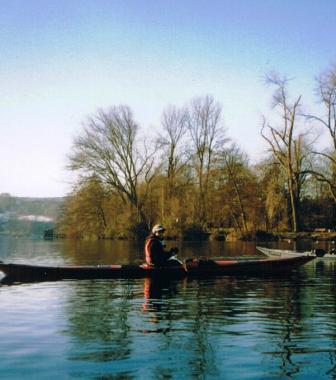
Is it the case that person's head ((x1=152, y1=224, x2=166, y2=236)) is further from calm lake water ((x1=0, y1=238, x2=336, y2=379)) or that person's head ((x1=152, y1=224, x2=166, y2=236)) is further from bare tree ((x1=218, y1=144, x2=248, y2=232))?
bare tree ((x1=218, y1=144, x2=248, y2=232))

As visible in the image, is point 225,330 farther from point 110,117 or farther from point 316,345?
point 110,117

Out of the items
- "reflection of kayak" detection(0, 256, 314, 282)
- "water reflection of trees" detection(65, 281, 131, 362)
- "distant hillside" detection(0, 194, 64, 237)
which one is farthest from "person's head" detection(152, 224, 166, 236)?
"distant hillside" detection(0, 194, 64, 237)

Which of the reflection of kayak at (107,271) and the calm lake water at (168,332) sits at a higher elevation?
the reflection of kayak at (107,271)

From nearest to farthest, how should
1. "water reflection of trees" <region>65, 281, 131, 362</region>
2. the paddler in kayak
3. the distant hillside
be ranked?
"water reflection of trees" <region>65, 281, 131, 362</region> → the paddler in kayak → the distant hillside

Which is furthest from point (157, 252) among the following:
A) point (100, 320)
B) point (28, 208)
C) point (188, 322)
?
point (28, 208)

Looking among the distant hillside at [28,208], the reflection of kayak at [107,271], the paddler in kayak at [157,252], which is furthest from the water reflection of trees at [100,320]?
the distant hillside at [28,208]

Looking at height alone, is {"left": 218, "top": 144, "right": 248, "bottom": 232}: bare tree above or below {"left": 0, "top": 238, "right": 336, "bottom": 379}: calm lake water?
above

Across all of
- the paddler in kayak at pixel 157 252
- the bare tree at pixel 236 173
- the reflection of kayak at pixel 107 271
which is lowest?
the reflection of kayak at pixel 107 271

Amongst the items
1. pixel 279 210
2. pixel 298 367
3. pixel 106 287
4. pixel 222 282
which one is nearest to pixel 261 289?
pixel 222 282

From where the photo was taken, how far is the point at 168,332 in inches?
364

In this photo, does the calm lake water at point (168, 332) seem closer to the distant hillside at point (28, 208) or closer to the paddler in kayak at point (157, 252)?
the paddler in kayak at point (157, 252)

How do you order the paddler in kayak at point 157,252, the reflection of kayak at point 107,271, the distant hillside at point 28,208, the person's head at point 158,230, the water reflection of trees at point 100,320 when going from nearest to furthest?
the water reflection of trees at point 100,320
the person's head at point 158,230
the paddler in kayak at point 157,252
the reflection of kayak at point 107,271
the distant hillside at point 28,208

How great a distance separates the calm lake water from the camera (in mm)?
7137

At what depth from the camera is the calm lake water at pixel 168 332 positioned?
7137 mm
